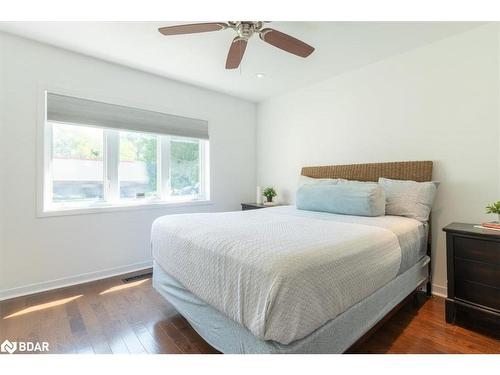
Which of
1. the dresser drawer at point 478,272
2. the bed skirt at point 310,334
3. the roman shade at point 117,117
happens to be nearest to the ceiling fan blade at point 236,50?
the roman shade at point 117,117

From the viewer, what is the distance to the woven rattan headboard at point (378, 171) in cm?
240

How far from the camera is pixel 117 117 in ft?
9.41

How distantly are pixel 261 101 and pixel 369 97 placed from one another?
1.89 m

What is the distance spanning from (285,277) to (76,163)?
279cm

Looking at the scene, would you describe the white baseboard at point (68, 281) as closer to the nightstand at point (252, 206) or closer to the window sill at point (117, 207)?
the window sill at point (117, 207)

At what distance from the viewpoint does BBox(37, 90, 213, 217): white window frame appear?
8.07ft

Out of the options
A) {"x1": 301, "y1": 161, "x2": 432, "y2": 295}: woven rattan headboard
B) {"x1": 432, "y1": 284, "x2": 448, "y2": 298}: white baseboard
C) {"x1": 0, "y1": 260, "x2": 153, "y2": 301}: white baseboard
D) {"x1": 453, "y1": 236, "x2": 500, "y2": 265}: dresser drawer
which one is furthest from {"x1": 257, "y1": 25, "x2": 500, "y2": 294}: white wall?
{"x1": 0, "y1": 260, "x2": 153, "y2": 301}: white baseboard

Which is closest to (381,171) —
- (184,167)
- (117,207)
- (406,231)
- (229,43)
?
(406,231)

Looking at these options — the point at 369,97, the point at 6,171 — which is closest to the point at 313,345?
the point at 369,97

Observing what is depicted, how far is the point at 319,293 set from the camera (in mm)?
1107

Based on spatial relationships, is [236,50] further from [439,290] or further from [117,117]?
[439,290]

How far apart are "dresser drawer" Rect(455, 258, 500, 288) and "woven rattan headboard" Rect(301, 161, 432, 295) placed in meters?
0.55

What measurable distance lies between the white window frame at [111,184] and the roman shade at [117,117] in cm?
8

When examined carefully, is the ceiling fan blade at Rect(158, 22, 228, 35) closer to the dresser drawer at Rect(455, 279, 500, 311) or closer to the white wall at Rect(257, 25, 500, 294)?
the white wall at Rect(257, 25, 500, 294)
